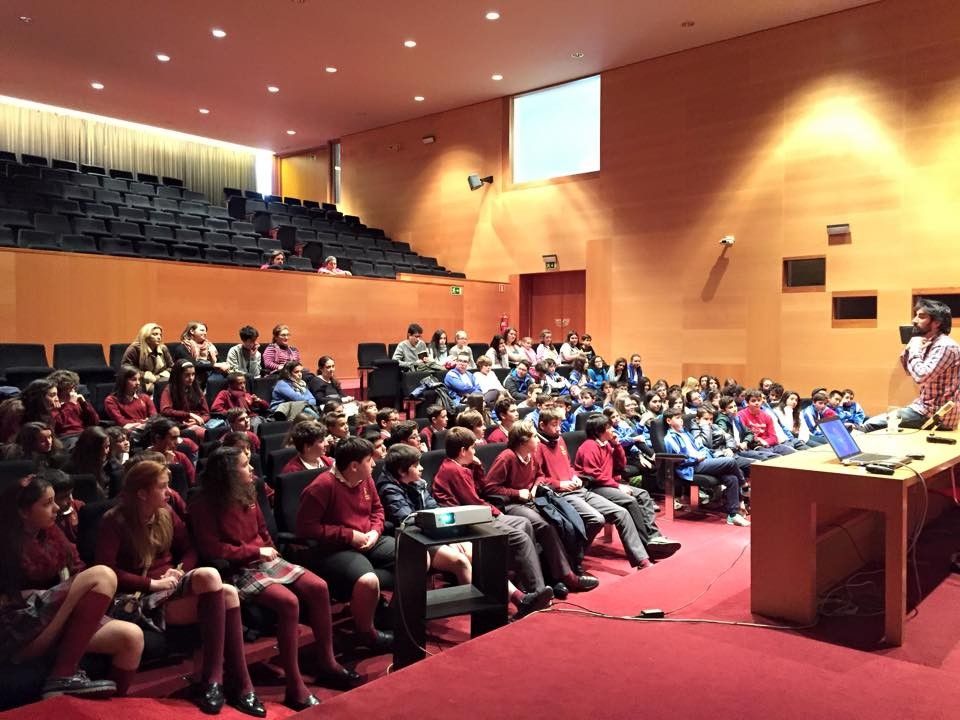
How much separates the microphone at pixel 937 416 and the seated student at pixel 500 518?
7.13 ft

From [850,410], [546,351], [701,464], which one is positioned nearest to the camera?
[701,464]

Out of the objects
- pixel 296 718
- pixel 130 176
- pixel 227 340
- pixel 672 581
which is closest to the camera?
pixel 296 718

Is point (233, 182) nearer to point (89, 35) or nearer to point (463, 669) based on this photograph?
point (89, 35)

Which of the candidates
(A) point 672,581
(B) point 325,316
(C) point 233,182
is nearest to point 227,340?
(B) point 325,316

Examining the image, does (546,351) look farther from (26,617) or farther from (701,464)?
(26,617)

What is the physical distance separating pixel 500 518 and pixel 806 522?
1.46 meters

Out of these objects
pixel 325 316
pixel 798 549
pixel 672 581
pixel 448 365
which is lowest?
pixel 672 581

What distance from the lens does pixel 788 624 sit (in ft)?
9.21

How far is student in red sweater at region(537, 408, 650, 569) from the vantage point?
160 inches

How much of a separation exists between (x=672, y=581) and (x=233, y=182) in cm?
1547

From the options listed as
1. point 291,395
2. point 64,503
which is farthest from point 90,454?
point 291,395

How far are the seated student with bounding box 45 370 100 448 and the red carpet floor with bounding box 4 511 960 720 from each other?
8.09ft

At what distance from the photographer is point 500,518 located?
3.67 meters

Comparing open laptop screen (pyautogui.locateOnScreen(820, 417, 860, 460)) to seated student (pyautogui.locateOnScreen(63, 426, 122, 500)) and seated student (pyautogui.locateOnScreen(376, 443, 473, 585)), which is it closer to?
seated student (pyautogui.locateOnScreen(376, 443, 473, 585))
